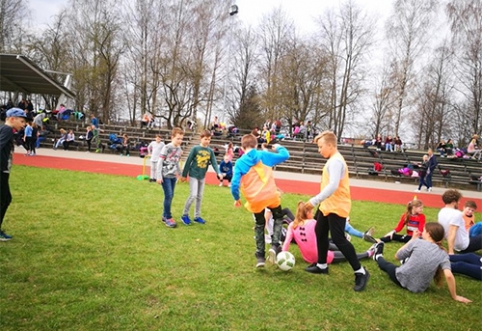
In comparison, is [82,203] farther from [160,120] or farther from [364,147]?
[160,120]

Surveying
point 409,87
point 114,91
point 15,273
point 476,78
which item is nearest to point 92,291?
point 15,273

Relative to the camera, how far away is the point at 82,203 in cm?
768

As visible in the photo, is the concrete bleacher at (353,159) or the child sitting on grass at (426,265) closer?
the child sitting on grass at (426,265)

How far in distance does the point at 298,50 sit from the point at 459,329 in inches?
1447

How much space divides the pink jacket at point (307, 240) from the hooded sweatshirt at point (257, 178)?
1.95ft


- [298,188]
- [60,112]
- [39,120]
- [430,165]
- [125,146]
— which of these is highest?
[60,112]

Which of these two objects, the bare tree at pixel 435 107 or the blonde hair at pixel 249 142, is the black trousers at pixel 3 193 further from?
the bare tree at pixel 435 107

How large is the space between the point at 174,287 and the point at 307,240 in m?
2.14

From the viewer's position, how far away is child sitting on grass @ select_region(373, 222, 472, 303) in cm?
405

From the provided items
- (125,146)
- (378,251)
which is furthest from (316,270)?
(125,146)

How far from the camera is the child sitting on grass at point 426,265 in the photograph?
4047 mm

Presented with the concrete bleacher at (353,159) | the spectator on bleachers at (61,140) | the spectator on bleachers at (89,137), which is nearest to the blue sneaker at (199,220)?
the concrete bleacher at (353,159)

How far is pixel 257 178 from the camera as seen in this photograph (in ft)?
16.0

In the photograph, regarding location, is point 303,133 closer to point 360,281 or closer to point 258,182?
point 258,182
